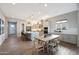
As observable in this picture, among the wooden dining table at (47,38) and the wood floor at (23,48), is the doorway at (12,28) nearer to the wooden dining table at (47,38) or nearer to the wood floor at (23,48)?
the wood floor at (23,48)

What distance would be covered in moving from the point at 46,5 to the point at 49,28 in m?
0.64

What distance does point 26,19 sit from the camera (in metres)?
2.44

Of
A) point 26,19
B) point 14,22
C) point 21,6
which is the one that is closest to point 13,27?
point 14,22

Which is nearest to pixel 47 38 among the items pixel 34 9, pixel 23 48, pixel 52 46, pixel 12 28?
pixel 52 46

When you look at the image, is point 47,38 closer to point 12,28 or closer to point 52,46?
point 52,46

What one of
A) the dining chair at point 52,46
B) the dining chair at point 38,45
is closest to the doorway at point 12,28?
the dining chair at point 38,45

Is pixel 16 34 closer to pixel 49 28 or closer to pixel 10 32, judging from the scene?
pixel 10 32

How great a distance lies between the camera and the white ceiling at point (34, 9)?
2.22 m

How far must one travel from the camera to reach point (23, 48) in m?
2.29

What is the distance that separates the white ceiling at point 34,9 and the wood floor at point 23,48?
0.70 m

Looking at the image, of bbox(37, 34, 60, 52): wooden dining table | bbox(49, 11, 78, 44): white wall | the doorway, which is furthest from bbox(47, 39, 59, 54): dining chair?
the doorway

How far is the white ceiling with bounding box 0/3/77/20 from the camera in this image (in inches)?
87.6

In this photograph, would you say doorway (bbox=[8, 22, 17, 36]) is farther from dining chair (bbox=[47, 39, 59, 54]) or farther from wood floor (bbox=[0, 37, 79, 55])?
dining chair (bbox=[47, 39, 59, 54])

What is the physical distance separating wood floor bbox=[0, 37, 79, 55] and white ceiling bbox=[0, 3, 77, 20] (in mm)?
698
